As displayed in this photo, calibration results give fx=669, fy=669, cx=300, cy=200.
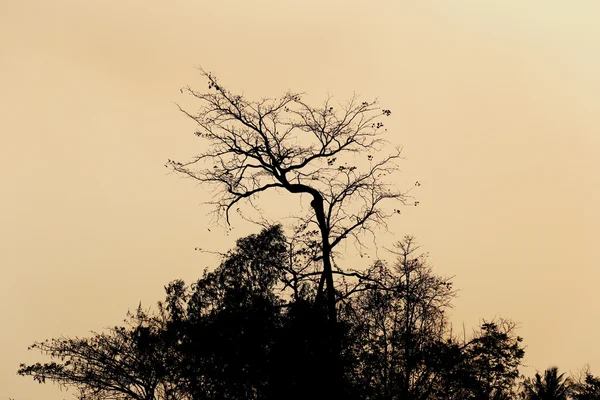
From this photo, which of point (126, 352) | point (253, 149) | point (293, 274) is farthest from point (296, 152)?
point (126, 352)

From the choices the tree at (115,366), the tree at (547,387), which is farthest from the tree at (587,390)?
the tree at (115,366)

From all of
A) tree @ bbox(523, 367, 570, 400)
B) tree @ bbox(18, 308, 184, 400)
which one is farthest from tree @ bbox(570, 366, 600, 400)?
tree @ bbox(18, 308, 184, 400)

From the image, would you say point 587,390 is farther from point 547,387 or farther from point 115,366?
point 115,366

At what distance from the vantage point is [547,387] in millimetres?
34000

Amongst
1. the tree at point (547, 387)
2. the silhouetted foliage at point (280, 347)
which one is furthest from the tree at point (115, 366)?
the tree at point (547, 387)

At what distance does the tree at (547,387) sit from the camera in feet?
109

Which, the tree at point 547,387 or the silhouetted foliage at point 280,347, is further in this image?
the tree at point 547,387

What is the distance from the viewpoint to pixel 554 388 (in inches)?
1348

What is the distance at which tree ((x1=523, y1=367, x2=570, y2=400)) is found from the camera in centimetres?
3331

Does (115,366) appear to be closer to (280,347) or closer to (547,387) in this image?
(280,347)

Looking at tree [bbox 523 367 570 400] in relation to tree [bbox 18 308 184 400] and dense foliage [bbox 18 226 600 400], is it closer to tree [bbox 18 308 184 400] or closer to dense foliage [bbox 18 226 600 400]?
dense foliage [bbox 18 226 600 400]

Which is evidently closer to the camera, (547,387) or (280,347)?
(280,347)

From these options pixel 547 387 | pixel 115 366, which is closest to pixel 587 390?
pixel 547 387

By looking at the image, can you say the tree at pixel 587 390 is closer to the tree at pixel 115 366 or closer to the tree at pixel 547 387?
the tree at pixel 547 387
